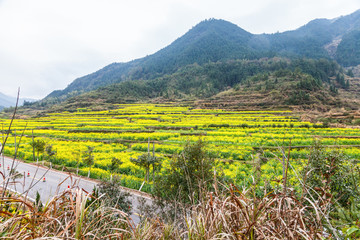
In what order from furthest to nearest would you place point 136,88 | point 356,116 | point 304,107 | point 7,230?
1. point 136,88
2. point 304,107
3. point 356,116
4. point 7,230

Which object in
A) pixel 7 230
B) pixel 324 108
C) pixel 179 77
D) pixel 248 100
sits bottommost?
pixel 324 108

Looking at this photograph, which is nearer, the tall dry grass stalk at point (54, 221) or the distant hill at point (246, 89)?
the tall dry grass stalk at point (54, 221)

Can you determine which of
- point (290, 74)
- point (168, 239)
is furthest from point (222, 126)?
point (290, 74)

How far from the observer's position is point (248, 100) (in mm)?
69438

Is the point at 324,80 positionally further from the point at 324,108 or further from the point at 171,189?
the point at 171,189

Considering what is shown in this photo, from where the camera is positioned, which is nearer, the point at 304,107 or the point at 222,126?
the point at 222,126

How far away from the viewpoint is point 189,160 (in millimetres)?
5941

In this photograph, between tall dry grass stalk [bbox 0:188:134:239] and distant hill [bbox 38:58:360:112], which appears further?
distant hill [bbox 38:58:360:112]

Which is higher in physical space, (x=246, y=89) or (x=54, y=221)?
(x=54, y=221)

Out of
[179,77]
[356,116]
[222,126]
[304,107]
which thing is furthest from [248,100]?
[179,77]

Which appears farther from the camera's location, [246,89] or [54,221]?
[246,89]

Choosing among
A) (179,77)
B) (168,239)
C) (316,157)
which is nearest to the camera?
(168,239)

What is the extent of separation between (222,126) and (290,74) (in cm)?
7925

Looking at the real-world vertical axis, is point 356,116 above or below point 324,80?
below
